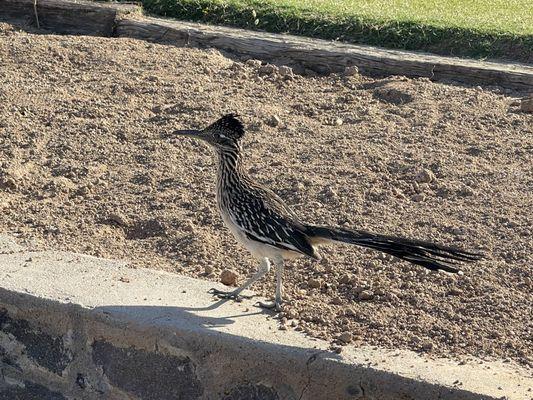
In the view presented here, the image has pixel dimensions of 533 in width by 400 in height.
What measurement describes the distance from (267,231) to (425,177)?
77.3 inches

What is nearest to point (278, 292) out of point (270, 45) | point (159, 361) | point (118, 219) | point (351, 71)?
point (159, 361)

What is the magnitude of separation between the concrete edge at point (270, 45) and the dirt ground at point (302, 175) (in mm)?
240

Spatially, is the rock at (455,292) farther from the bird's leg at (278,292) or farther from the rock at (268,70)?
the rock at (268,70)

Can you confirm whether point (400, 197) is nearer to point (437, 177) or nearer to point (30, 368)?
point (437, 177)

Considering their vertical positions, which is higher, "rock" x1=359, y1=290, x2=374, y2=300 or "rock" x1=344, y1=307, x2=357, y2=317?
"rock" x1=359, y1=290, x2=374, y2=300

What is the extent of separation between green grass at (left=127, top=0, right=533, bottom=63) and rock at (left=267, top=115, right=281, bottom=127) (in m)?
2.36

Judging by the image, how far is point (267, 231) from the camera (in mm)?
6023

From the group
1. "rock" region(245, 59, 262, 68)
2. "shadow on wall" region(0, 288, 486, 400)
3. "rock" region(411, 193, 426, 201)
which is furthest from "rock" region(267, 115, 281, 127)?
"shadow on wall" region(0, 288, 486, 400)

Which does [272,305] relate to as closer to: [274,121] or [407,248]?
[407,248]

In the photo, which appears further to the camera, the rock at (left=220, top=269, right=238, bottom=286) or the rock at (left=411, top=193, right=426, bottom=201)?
the rock at (left=411, top=193, right=426, bottom=201)

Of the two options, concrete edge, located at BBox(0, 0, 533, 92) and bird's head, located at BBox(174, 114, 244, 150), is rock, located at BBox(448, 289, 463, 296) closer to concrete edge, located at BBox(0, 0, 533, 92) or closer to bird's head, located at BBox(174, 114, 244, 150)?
bird's head, located at BBox(174, 114, 244, 150)

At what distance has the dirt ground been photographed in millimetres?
6184

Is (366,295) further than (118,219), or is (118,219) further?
(118,219)

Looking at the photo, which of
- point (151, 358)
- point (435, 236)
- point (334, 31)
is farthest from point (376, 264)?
point (334, 31)
